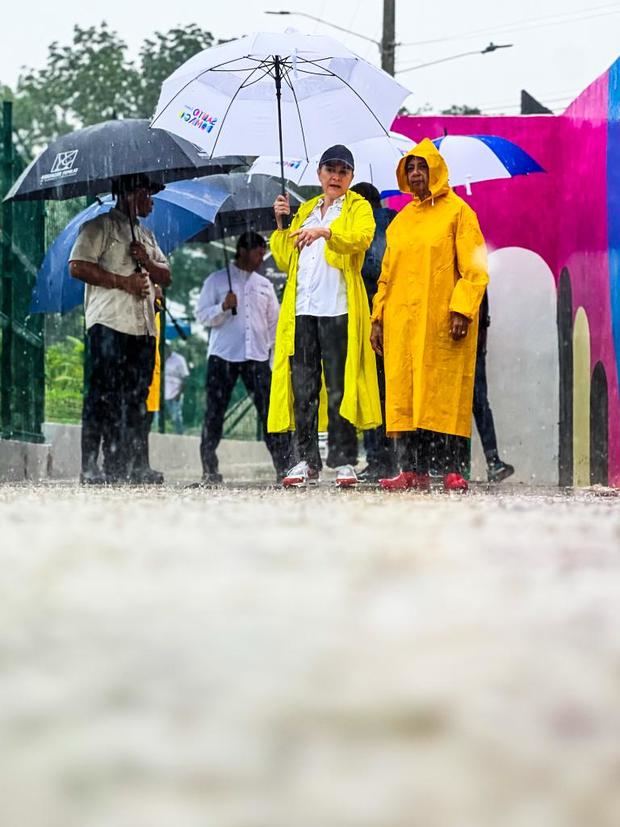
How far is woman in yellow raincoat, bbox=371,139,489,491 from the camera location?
6.73 metres

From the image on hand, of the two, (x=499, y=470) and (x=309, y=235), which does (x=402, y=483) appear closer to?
(x=309, y=235)

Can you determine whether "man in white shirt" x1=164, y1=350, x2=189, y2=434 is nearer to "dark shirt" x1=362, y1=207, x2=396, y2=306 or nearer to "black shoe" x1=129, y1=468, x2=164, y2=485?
"black shoe" x1=129, y1=468, x2=164, y2=485

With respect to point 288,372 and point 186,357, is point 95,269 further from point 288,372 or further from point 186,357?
point 186,357

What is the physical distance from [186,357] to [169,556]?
63.4 feet

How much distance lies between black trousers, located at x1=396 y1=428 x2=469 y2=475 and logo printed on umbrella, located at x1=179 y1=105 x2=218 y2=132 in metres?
2.44

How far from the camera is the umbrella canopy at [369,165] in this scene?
9.16 meters

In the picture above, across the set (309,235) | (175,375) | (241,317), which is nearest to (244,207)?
(241,317)

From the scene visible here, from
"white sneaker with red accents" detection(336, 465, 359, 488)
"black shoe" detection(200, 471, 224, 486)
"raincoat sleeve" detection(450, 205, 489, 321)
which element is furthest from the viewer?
"black shoe" detection(200, 471, 224, 486)

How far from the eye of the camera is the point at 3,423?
877 cm

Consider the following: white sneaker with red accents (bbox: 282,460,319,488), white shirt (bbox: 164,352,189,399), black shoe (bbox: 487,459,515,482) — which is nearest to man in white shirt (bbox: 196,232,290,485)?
black shoe (bbox: 487,459,515,482)

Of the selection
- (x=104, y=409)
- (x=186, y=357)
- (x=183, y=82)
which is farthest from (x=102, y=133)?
(x=186, y=357)

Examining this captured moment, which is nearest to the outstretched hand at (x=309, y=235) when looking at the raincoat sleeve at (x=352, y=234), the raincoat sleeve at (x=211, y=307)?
the raincoat sleeve at (x=352, y=234)

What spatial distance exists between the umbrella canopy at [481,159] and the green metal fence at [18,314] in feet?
9.01

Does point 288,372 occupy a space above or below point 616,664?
above
